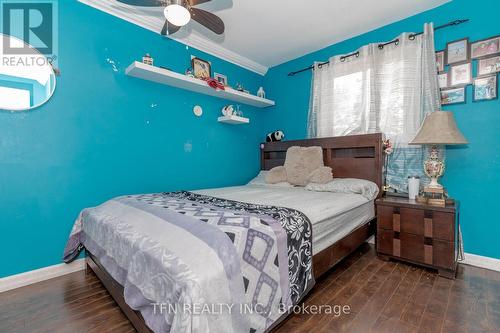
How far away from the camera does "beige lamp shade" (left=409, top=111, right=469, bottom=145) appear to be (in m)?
1.95

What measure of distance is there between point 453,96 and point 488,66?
325 millimetres

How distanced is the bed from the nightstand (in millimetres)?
412

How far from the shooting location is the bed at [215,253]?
914 millimetres

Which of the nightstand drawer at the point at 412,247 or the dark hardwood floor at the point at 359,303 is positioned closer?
the dark hardwood floor at the point at 359,303

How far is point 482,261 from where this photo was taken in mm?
2123

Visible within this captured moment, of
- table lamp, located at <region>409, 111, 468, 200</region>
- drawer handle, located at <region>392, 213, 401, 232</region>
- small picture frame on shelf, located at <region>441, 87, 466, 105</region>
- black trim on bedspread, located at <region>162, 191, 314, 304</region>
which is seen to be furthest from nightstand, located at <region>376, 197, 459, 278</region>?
black trim on bedspread, located at <region>162, 191, 314, 304</region>

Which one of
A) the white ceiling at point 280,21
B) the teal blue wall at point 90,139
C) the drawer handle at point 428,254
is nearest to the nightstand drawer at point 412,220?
the drawer handle at point 428,254

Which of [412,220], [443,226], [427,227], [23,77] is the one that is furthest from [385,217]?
[23,77]

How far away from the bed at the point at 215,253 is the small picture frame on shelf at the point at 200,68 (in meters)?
1.86

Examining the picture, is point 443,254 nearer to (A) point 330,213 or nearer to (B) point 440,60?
(A) point 330,213

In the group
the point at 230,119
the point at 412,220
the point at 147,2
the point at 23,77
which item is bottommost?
the point at 412,220

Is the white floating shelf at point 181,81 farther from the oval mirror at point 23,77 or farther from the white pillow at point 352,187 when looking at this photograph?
the white pillow at point 352,187

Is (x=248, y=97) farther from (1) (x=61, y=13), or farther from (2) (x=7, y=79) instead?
(2) (x=7, y=79)

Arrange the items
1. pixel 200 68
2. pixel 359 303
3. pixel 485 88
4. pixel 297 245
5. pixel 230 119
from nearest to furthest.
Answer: pixel 297 245 → pixel 359 303 → pixel 485 88 → pixel 200 68 → pixel 230 119
